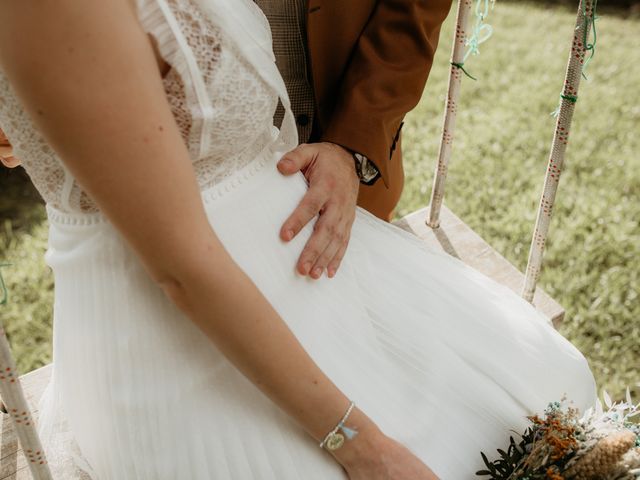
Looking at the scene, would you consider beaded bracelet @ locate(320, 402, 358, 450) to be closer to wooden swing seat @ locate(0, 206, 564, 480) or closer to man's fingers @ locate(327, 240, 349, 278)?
man's fingers @ locate(327, 240, 349, 278)

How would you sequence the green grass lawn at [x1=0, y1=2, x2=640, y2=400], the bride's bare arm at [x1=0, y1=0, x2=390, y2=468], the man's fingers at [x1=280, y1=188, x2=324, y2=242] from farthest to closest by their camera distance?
the green grass lawn at [x1=0, y1=2, x2=640, y2=400] → the man's fingers at [x1=280, y1=188, x2=324, y2=242] → the bride's bare arm at [x1=0, y1=0, x2=390, y2=468]

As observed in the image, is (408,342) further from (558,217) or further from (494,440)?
(558,217)

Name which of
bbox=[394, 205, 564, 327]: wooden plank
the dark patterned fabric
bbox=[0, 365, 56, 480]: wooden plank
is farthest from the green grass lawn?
the dark patterned fabric

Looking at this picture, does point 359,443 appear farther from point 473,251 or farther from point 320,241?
point 473,251

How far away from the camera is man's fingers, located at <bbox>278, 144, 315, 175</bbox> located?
46.8 inches

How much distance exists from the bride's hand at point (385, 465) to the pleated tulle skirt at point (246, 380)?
0.10 feet

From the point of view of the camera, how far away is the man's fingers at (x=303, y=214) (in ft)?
3.63

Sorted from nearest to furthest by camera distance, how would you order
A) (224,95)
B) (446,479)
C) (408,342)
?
(224,95) < (446,479) < (408,342)

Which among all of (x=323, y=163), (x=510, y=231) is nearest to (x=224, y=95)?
(x=323, y=163)

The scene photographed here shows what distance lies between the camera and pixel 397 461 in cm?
101

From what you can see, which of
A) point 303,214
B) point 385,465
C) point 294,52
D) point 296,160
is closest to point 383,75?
point 294,52

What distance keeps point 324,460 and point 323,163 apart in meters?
0.63

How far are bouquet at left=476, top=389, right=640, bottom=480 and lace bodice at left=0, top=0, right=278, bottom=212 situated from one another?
2.30ft

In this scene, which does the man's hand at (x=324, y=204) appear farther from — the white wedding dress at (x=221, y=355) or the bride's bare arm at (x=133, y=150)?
the bride's bare arm at (x=133, y=150)
